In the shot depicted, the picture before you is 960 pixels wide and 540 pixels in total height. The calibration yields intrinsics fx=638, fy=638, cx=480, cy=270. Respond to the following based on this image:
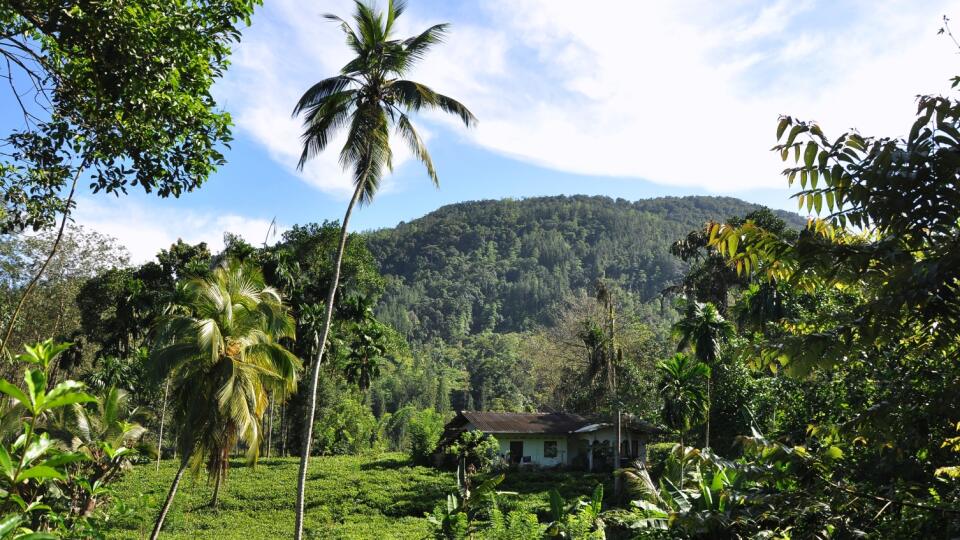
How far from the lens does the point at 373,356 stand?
126 ft

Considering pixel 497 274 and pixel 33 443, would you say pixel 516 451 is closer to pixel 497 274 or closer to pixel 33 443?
pixel 33 443

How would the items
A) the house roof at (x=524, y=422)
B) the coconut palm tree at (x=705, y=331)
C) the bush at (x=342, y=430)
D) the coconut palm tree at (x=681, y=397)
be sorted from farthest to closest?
1. the bush at (x=342, y=430)
2. the house roof at (x=524, y=422)
3. the coconut palm tree at (x=705, y=331)
4. the coconut palm tree at (x=681, y=397)

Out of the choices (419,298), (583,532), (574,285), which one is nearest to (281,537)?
(583,532)

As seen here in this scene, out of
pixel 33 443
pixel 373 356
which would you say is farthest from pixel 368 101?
pixel 373 356

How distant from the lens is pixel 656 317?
121125 millimetres

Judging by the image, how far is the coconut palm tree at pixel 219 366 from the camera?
595 inches

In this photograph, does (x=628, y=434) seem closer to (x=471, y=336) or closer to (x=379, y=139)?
(x=379, y=139)

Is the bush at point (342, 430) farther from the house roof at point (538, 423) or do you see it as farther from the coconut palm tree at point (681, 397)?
the coconut palm tree at point (681, 397)

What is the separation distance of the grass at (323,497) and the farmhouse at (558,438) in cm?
364

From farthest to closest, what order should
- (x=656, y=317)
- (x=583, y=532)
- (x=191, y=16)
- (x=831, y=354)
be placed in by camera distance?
(x=656, y=317), (x=583, y=532), (x=191, y=16), (x=831, y=354)

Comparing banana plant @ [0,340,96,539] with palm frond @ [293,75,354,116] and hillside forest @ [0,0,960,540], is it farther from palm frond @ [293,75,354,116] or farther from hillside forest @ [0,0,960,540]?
palm frond @ [293,75,354,116]

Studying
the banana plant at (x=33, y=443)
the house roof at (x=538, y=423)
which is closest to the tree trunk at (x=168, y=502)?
the banana plant at (x=33, y=443)

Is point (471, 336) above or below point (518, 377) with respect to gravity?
above

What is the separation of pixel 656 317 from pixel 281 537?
4219 inches
